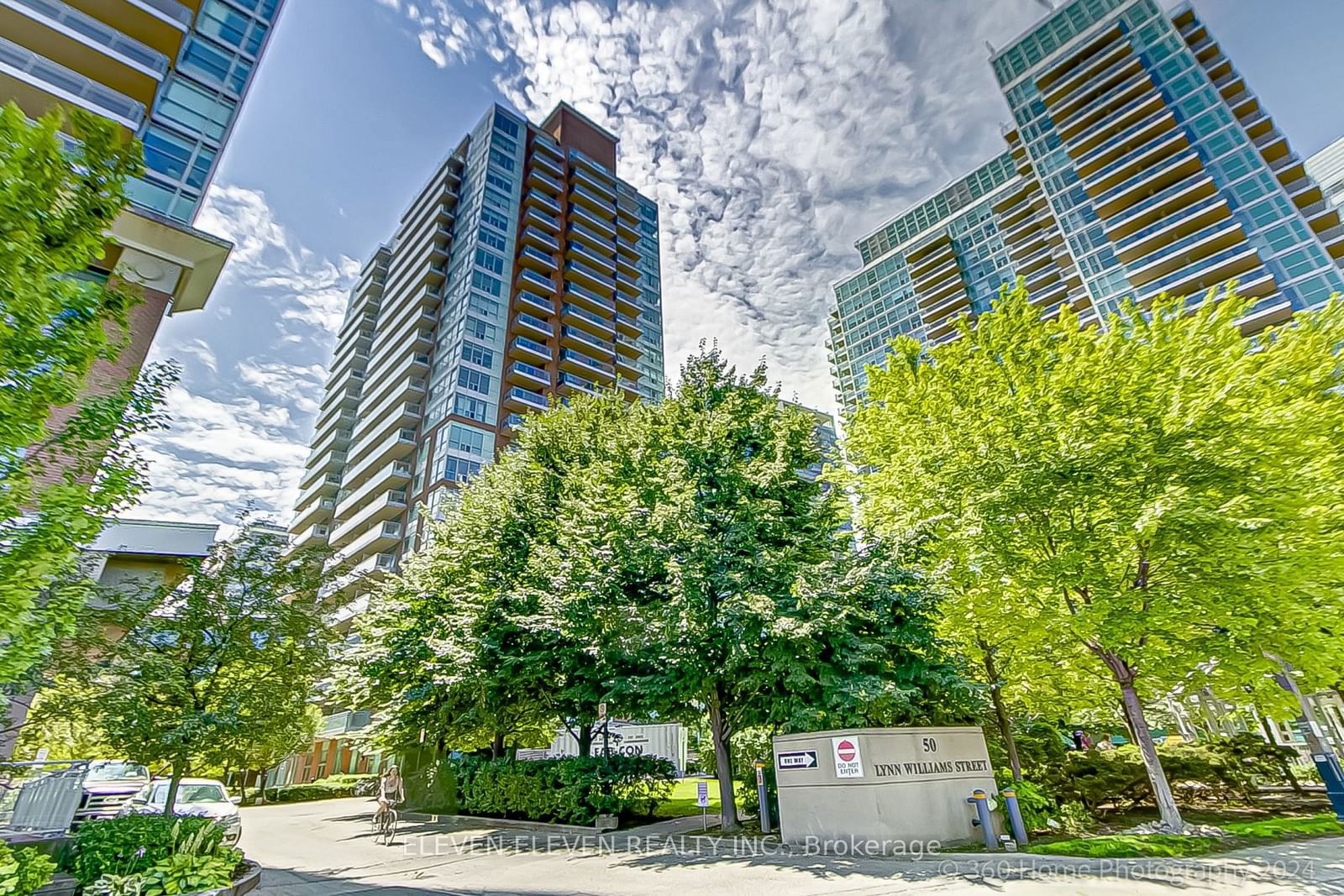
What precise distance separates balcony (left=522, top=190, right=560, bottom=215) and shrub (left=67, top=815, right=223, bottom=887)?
2390 inches

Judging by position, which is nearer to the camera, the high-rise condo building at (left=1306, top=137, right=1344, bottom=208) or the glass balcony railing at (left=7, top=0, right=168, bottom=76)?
→ the glass balcony railing at (left=7, top=0, right=168, bottom=76)

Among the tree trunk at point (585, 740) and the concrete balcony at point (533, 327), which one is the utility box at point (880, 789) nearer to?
the tree trunk at point (585, 740)

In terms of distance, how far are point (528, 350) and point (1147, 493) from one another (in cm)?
4920

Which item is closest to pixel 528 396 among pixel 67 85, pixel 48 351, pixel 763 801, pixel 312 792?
pixel 312 792

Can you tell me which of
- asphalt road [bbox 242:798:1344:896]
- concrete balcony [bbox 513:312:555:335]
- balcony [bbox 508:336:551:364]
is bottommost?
asphalt road [bbox 242:798:1344:896]

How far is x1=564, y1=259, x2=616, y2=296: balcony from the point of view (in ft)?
203

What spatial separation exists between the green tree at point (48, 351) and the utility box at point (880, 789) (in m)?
11.7

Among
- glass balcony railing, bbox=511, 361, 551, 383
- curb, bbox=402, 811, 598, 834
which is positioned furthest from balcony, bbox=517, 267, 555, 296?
curb, bbox=402, 811, 598, 834

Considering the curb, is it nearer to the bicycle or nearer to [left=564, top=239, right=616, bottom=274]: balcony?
the bicycle

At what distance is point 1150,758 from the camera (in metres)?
12.2

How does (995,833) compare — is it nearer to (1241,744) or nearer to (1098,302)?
(1241,744)

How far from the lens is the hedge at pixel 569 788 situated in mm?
15977

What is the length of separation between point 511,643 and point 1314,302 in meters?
59.4

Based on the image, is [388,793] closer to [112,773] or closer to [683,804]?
[112,773]
